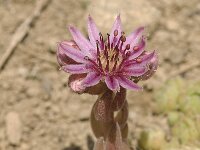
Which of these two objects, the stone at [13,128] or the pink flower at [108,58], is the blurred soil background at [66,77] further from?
the pink flower at [108,58]

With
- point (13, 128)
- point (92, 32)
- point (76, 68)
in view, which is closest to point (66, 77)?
point (13, 128)

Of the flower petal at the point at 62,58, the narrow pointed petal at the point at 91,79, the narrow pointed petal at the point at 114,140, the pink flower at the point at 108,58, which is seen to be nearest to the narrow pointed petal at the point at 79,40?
the pink flower at the point at 108,58

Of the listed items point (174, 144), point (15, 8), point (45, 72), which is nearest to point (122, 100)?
point (174, 144)

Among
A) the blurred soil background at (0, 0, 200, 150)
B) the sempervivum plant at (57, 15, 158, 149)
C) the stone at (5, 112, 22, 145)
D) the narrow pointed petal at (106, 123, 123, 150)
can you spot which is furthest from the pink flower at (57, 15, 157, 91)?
the stone at (5, 112, 22, 145)

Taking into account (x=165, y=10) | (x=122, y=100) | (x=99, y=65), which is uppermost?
(x=165, y=10)

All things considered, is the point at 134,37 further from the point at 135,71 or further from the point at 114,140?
the point at 114,140

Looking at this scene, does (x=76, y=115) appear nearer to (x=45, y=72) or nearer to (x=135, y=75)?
(x=45, y=72)
